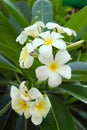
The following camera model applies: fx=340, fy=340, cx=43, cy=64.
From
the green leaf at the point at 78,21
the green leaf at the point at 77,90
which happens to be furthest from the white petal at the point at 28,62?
the green leaf at the point at 78,21

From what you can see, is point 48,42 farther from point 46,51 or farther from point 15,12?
point 15,12

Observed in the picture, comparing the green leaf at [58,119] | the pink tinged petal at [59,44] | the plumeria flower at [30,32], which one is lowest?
the green leaf at [58,119]

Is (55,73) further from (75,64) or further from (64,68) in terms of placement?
(75,64)

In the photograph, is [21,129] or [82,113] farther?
[82,113]

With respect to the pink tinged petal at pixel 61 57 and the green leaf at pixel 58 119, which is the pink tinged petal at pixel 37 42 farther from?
the green leaf at pixel 58 119

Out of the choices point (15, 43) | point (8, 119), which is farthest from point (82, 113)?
point (15, 43)

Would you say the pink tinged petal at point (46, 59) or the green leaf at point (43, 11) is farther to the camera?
the green leaf at point (43, 11)
